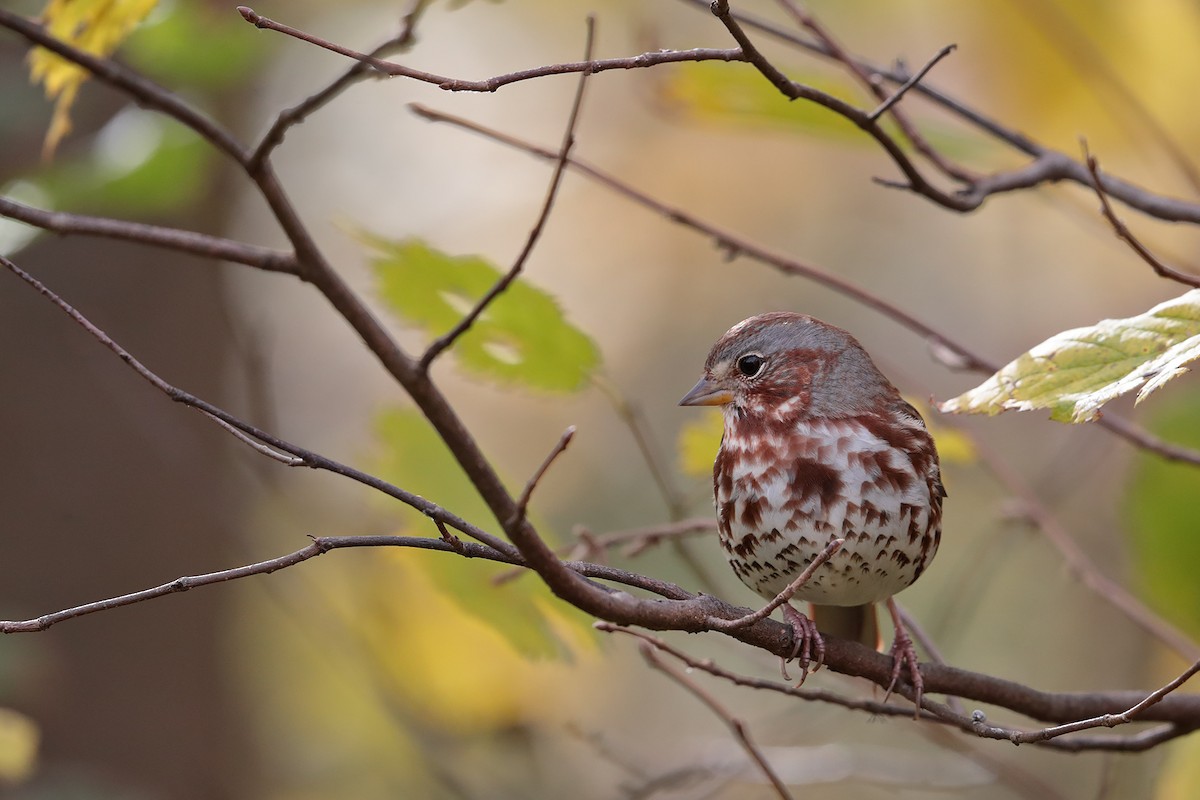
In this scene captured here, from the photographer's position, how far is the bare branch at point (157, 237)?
1498 mm

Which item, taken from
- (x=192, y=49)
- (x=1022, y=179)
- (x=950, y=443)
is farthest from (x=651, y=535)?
(x=192, y=49)

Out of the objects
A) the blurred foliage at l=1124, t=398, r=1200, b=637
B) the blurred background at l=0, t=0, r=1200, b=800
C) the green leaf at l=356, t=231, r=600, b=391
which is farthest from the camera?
the blurred background at l=0, t=0, r=1200, b=800

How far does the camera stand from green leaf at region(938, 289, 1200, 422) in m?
1.80

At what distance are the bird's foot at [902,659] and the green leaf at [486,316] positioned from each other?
96 cm

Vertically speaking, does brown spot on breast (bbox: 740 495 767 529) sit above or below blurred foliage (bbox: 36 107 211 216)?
below

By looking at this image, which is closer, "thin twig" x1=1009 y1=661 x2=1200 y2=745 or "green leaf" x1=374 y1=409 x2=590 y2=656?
"thin twig" x1=1009 y1=661 x2=1200 y2=745

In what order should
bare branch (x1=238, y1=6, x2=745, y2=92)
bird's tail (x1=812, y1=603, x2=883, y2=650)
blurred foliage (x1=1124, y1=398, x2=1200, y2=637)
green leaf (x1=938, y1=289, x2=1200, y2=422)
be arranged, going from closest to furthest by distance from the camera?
bare branch (x1=238, y1=6, x2=745, y2=92) < green leaf (x1=938, y1=289, x2=1200, y2=422) < blurred foliage (x1=1124, y1=398, x2=1200, y2=637) < bird's tail (x1=812, y1=603, x2=883, y2=650)

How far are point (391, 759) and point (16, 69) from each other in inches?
156

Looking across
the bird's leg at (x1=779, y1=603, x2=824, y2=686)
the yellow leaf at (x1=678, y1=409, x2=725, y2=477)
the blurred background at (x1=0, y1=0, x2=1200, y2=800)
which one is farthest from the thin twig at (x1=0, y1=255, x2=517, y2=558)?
the yellow leaf at (x1=678, y1=409, x2=725, y2=477)

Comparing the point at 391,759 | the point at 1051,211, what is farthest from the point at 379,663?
the point at 1051,211

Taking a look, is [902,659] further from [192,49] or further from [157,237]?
[192,49]

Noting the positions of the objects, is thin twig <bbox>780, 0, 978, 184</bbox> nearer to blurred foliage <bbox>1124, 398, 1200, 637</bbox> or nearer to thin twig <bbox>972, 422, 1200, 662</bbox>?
thin twig <bbox>972, 422, 1200, 662</bbox>

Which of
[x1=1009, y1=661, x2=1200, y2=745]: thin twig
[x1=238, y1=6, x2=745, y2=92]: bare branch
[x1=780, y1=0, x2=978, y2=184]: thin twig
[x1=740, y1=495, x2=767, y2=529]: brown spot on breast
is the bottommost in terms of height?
[x1=1009, y1=661, x2=1200, y2=745]: thin twig

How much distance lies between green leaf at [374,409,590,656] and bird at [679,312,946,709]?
538mm
